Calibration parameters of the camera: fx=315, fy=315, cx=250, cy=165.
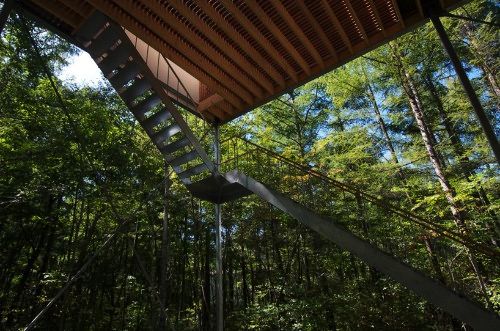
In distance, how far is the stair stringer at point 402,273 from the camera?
2.97 meters

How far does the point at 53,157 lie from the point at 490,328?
8271mm

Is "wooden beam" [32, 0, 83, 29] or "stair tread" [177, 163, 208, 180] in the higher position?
"wooden beam" [32, 0, 83, 29]

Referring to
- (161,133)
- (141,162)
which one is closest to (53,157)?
(141,162)

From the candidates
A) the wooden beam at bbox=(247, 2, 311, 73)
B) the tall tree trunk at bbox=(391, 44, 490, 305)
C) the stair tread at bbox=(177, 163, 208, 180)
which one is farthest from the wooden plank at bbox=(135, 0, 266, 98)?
the tall tree trunk at bbox=(391, 44, 490, 305)

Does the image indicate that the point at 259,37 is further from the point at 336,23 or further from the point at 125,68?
the point at 125,68

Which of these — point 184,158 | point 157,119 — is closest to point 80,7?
point 157,119

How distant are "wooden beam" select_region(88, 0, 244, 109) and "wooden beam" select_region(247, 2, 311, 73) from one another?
46.0 inches

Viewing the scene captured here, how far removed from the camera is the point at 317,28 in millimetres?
4512

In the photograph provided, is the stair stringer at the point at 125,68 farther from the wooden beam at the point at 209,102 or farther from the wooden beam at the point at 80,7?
the wooden beam at the point at 209,102

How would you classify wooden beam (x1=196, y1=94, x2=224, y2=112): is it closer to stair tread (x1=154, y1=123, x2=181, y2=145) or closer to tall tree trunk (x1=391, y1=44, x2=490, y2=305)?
stair tread (x1=154, y1=123, x2=181, y2=145)

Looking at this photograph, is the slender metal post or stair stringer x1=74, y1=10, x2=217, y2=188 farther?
stair stringer x1=74, y1=10, x2=217, y2=188

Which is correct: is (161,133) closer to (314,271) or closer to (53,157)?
(53,157)

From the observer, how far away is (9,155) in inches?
270

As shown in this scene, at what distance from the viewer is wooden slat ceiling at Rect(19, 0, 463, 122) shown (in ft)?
12.9
